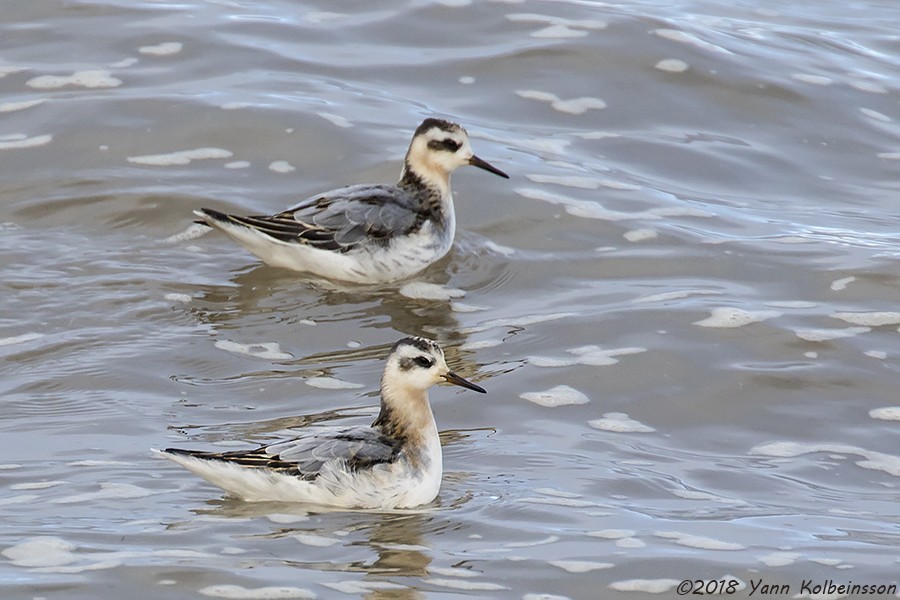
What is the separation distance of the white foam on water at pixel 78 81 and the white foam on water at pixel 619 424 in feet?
22.4

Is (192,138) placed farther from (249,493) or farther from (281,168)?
(249,493)

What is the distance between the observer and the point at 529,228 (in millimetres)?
12414

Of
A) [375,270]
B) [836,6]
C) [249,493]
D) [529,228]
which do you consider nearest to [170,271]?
[375,270]

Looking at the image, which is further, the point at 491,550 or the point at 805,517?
the point at 805,517

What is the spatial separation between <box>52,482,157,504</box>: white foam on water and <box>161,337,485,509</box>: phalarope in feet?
1.22

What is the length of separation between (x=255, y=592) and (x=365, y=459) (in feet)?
4.78

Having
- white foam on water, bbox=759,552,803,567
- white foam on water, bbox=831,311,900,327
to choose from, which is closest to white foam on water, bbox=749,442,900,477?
white foam on water, bbox=759,552,803,567

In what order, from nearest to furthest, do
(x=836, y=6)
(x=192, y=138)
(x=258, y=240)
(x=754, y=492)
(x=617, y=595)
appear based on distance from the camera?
(x=617, y=595) < (x=754, y=492) < (x=258, y=240) < (x=192, y=138) < (x=836, y=6)

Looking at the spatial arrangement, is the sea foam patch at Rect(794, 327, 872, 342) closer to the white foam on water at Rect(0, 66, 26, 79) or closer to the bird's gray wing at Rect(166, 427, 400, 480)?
the bird's gray wing at Rect(166, 427, 400, 480)

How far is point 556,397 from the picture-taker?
9.46 metres

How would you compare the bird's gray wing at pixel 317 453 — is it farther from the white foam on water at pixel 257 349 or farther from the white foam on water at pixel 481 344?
the white foam on water at pixel 481 344

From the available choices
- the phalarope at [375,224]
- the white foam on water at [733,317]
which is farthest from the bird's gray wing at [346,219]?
the white foam on water at [733,317]

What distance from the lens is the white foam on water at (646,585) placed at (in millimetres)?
6887

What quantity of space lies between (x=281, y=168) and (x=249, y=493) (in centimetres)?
585
